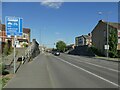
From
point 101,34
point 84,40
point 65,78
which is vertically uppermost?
point 84,40

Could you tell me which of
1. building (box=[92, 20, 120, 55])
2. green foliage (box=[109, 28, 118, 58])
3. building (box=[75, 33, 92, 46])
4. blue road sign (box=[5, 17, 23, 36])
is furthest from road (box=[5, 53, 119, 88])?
building (box=[75, 33, 92, 46])

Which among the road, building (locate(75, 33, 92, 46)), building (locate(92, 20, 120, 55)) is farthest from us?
building (locate(75, 33, 92, 46))

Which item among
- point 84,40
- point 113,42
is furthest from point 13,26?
point 84,40

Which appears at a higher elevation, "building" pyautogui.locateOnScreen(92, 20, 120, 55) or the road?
"building" pyautogui.locateOnScreen(92, 20, 120, 55)

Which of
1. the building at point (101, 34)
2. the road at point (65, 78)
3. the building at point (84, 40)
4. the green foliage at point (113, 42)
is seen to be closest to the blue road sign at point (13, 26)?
the road at point (65, 78)

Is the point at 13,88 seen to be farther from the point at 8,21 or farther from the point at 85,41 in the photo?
the point at 85,41

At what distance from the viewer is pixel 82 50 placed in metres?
114

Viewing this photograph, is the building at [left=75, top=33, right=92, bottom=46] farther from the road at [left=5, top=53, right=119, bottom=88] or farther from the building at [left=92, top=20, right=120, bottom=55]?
the road at [left=5, top=53, right=119, bottom=88]

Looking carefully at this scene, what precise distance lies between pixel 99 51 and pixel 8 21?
226ft

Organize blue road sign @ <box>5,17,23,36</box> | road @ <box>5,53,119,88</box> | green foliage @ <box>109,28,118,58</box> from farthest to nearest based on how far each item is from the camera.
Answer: green foliage @ <box>109,28,118,58</box>
blue road sign @ <box>5,17,23,36</box>
road @ <box>5,53,119,88</box>

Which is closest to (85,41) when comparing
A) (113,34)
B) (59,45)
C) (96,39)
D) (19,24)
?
(59,45)

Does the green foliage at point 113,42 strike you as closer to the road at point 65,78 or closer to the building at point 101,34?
the building at point 101,34

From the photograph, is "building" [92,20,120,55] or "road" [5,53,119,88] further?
"building" [92,20,120,55]

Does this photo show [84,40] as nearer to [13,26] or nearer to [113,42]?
[113,42]
